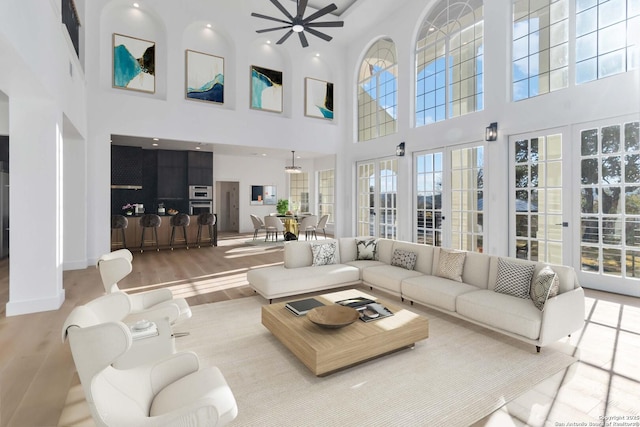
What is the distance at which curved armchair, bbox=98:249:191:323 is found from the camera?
2760 millimetres

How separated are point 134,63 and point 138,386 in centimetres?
764

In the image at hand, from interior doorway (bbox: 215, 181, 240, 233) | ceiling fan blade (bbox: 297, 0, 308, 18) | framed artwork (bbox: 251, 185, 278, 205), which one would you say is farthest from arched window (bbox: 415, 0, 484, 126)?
interior doorway (bbox: 215, 181, 240, 233)

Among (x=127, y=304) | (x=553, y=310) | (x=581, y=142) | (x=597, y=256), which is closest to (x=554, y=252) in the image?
(x=597, y=256)

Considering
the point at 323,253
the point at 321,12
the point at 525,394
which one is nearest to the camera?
the point at 525,394

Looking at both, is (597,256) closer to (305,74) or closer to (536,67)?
(536,67)

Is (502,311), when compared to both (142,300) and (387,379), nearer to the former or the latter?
(387,379)

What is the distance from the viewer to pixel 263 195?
13133mm

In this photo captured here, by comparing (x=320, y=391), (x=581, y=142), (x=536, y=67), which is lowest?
(x=320, y=391)

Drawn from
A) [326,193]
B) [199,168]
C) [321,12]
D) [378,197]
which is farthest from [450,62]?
[199,168]

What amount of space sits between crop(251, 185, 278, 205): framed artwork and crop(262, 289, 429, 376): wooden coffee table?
10030 mm

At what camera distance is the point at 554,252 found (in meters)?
5.28

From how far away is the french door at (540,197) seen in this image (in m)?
5.14

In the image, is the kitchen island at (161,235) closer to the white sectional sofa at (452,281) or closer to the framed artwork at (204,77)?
the framed artwork at (204,77)

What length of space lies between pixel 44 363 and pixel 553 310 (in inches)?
172
